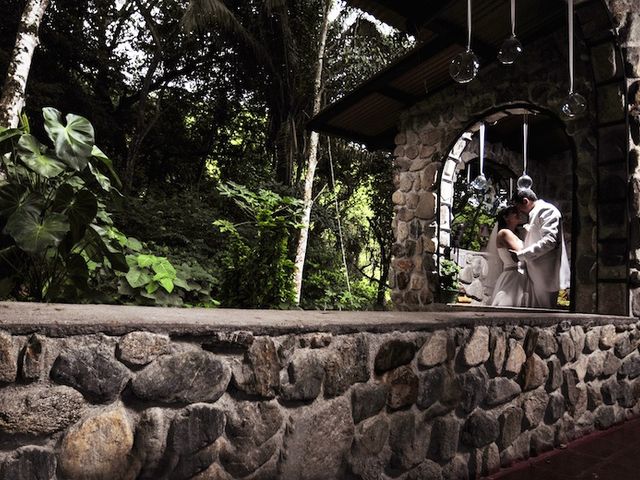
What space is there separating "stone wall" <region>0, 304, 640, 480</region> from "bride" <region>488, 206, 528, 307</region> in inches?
95.3

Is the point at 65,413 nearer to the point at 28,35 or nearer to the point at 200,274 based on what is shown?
the point at 200,274

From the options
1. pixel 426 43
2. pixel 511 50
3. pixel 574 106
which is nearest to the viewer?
pixel 511 50

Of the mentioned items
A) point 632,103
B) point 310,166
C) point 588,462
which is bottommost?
point 588,462

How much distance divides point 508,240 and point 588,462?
8.60 feet

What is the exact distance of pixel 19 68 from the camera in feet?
16.4

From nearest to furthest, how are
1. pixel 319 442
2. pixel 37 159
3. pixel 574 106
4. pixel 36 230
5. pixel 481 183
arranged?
pixel 319 442 → pixel 36 230 → pixel 37 159 → pixel 574 106 → pixel 481 183

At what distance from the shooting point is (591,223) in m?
3.73

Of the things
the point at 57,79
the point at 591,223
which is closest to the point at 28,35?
the point at 57,79

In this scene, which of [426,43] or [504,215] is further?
[504,215]

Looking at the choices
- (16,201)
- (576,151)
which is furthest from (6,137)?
(576,151)

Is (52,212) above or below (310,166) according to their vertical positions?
below

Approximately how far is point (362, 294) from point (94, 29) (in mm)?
7724

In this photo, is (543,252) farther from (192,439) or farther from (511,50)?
(192,439)

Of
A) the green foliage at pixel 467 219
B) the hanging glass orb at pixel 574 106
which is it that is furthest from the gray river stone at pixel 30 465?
the green foliage at pixel 467 219
